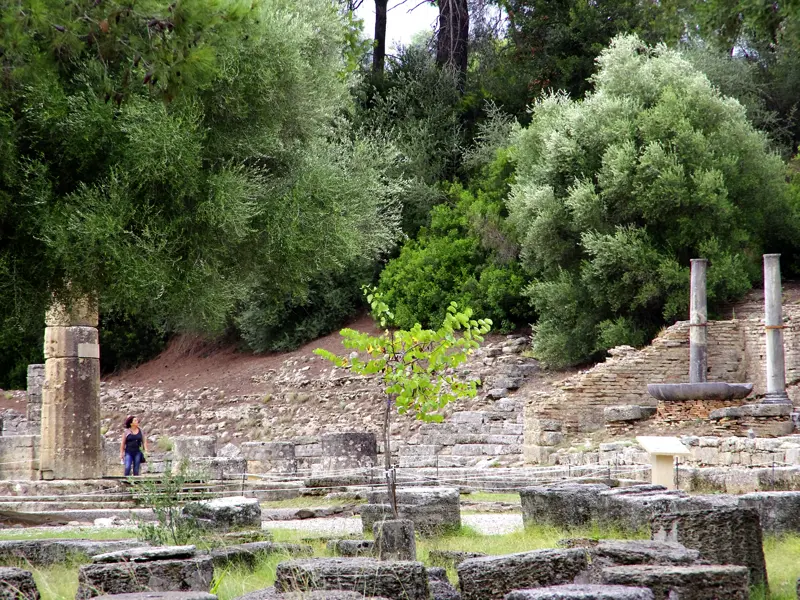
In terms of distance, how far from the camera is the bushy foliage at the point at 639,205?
24.0 m

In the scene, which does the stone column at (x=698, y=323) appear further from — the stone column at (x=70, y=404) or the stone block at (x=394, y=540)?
the stone block at (x=394, y=540)

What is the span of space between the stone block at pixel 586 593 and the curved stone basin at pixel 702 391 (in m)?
14.8

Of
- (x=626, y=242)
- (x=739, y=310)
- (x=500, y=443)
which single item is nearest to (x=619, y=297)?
(x=626, y=242)

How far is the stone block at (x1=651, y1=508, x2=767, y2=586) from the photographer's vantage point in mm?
6352

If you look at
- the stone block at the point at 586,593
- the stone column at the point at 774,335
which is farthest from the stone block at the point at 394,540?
the stone column at the point at 774,335

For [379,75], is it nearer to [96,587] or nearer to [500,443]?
[500,443]

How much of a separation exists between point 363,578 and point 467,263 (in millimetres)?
24255

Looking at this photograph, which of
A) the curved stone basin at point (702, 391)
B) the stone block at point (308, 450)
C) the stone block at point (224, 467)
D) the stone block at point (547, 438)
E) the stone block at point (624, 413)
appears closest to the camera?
the stone block at point (224, 467)

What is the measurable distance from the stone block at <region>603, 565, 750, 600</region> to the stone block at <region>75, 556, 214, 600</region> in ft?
7.70

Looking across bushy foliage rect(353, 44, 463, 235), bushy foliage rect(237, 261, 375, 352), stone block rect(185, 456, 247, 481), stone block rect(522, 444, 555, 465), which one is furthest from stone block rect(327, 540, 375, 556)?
bushy foliage rect(237, 261, 375, 352)

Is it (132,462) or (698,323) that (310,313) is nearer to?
(698,323)

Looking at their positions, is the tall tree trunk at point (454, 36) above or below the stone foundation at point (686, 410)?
above

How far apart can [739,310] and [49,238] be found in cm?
1794

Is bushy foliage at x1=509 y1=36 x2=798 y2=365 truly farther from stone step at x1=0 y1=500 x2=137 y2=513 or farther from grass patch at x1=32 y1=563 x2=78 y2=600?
grass patch at x1=32 y1=563 x2=78 y2=600
